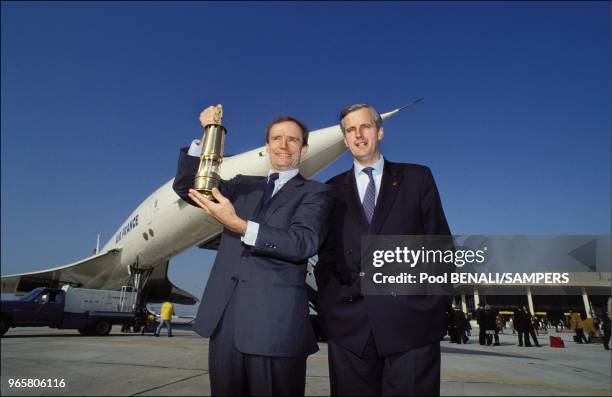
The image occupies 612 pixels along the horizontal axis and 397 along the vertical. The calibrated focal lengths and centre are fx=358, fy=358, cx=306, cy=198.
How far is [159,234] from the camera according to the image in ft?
47.3

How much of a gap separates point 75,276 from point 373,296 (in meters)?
26.1

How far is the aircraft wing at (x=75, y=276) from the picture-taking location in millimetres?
19797

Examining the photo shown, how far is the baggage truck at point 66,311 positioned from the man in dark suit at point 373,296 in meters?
14.9

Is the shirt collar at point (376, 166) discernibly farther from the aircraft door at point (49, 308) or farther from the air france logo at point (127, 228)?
the air france logo at point (127, 228)

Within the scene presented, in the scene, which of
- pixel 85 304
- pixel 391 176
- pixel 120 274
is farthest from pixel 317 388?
pixel 120 274

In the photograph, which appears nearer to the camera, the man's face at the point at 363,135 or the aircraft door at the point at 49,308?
the man's face at the point at 363,135

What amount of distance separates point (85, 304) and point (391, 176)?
1661cm

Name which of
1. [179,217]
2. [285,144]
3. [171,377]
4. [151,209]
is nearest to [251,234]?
[285,144]

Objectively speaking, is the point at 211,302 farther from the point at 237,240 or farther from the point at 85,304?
the point at 85,304

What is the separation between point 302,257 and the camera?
185cm

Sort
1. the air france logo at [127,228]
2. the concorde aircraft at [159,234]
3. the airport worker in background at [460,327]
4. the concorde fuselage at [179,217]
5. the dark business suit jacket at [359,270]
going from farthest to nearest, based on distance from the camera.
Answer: the air france logo at [127,228], the airport worker in background at [460,327], the concorde aircraft at [159,234], the concorde fuselage at [179,217], the dark business suit jacket at [359,270]

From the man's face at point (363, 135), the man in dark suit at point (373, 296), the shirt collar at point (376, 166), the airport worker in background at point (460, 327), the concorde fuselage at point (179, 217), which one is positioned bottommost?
the airport worker in background at point (460, 327)

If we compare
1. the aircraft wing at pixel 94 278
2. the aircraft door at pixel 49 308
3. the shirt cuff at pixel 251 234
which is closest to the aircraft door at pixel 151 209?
the aircraft door at pixel 49 308

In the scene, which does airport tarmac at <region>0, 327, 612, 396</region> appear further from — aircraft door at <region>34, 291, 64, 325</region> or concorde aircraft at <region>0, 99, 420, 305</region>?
aircraft door at <region>34, 291, 64, 325</region>
